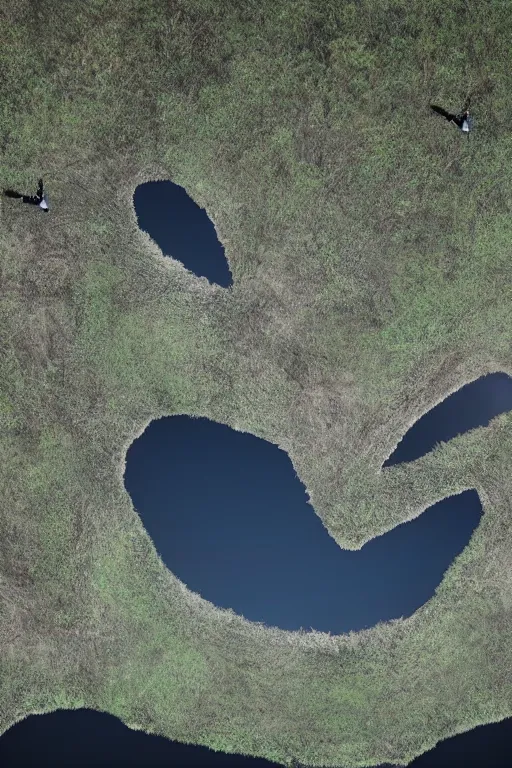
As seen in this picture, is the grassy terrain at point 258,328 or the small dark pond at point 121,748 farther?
the small dark pond at point 121,748

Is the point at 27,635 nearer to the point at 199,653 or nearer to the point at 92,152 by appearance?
the point at 199,653

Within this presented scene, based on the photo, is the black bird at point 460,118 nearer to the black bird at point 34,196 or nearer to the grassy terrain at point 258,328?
the grassy terrain at point 258,328

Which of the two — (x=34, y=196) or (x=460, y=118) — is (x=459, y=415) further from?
(x=34, y=196)

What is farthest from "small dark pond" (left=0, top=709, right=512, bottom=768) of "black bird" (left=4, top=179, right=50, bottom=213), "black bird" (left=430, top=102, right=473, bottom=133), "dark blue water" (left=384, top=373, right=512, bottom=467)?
"black bird" (left=430, top=102, right=473, bottom=133)

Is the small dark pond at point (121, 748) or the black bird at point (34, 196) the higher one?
the black bird at point (34, 196)

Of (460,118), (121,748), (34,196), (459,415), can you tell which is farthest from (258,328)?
(121,748)

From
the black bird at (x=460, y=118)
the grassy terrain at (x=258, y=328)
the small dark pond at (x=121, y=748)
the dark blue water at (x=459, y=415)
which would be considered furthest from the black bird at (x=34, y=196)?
the small dark pond at (x=121, y=748)
